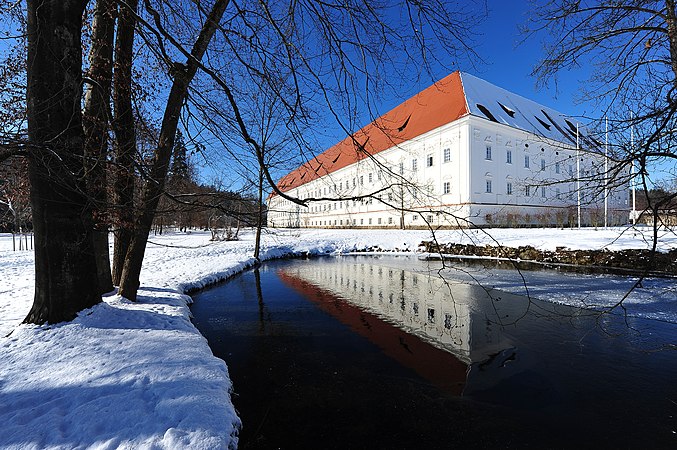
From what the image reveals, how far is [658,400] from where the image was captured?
3814 millimetres

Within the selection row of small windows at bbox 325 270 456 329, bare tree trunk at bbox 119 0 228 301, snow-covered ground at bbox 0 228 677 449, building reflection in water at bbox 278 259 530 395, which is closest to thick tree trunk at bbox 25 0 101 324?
snow-covered ground at bbox 0 228 677 449

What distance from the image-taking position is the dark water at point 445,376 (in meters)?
3.33

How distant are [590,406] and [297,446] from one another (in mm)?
3524

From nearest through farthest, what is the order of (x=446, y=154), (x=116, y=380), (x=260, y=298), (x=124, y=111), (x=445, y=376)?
(x=116, y=380)
(x=445, y=376)
(x=124, y=111)
(x=260, y=298)
(x=446, y=154)

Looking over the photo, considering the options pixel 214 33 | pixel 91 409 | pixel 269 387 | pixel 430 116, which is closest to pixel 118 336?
pixel 91 409

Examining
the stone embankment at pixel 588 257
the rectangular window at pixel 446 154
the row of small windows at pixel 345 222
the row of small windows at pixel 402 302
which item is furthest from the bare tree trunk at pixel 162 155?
the row of small windows at pixel 345 222

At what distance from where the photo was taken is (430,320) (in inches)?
278

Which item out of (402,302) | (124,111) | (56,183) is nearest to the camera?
(56,183)

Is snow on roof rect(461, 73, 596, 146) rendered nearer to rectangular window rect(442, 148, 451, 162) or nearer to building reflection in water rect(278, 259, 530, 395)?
rectangular window rect(442, 148, 451, 162)

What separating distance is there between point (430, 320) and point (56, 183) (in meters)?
6.93

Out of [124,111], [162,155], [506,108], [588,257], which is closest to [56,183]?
[162,155]

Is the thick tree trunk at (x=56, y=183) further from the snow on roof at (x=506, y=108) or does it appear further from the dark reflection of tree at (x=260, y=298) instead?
the snow on roof at (x=506, y=108)

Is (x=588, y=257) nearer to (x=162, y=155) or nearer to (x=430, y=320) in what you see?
(x=430, y=320)

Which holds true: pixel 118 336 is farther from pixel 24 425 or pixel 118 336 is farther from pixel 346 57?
pixel 346 57
